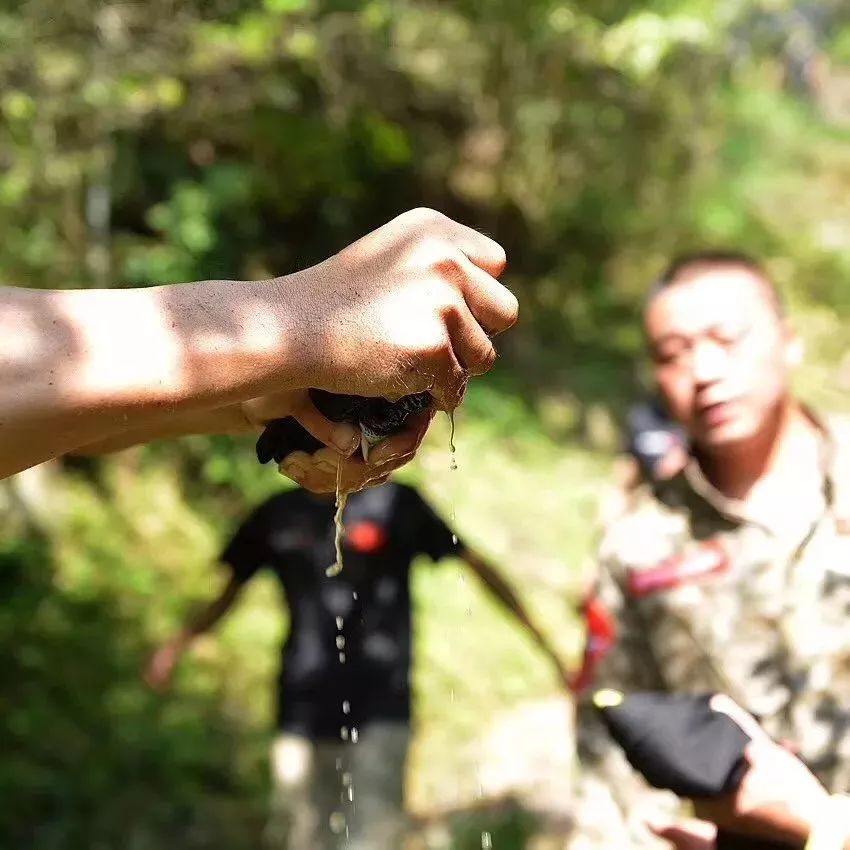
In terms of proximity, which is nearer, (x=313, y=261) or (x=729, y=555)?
(x=729, y=555)

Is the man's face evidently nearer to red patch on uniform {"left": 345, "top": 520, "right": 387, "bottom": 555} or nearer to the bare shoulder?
the bare shoulder

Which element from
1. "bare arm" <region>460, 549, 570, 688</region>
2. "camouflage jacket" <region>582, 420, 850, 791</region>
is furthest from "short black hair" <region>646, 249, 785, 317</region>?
"bare arm" <region>460, 549, 570, 688</region>

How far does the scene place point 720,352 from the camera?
2521mm

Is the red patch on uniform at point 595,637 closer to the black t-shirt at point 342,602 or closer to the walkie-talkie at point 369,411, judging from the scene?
the black t-shirt at point 342,602

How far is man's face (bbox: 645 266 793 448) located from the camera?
2457 millimetres

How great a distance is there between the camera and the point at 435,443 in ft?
25.1

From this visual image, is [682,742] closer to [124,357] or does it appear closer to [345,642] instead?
[124,357]

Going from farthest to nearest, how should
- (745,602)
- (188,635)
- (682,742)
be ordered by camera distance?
(188,635) < (745,602) < (682,742)

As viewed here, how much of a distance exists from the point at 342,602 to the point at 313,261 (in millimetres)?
1610

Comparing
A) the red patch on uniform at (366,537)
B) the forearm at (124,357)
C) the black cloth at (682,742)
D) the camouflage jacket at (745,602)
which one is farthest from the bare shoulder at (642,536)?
the forearm at (124,357)

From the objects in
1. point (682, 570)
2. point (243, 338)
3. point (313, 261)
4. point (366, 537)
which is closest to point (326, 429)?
point (243, 338)

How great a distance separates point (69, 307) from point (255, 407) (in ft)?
1.79

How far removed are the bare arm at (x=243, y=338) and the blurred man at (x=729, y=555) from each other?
1296 millimetres

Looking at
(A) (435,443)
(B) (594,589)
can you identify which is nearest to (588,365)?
(A) (435,443)
